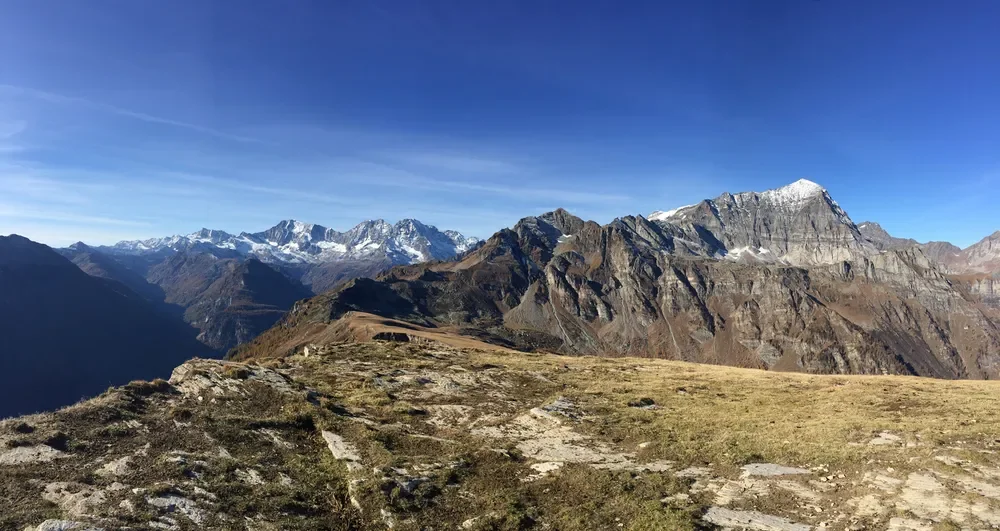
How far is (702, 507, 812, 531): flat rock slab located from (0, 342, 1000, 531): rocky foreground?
0.28ft

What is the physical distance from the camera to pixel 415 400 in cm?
3712

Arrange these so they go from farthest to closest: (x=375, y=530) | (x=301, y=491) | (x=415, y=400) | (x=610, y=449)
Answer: (x=415, y=400) < (x=610, y=449) < (x=301, y=491) < (x=375, y=530)

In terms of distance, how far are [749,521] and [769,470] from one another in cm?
574

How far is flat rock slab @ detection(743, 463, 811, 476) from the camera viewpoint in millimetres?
22109

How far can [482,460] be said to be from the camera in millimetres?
24281

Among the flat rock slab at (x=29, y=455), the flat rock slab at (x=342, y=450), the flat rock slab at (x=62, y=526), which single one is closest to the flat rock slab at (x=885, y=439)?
the flat rock slab at (x=342, y=450)

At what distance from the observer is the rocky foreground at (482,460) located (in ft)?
58.4

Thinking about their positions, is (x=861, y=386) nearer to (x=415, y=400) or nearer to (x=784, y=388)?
(x=784, y=388)

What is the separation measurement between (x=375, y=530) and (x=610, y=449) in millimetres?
13964

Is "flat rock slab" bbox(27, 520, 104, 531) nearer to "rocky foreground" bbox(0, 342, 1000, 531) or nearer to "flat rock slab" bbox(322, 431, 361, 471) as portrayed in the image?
"rocky foreground" bbox(0, 342, 1000, 531)

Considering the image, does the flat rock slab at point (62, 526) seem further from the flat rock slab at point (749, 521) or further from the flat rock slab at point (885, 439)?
the flat rock slab at point (885, 439)

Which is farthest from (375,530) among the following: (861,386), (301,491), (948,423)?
(861,386)

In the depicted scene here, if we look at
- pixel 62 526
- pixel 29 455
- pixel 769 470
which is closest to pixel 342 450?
pixel 62 526

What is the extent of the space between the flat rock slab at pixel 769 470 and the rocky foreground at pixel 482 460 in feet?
0.42
